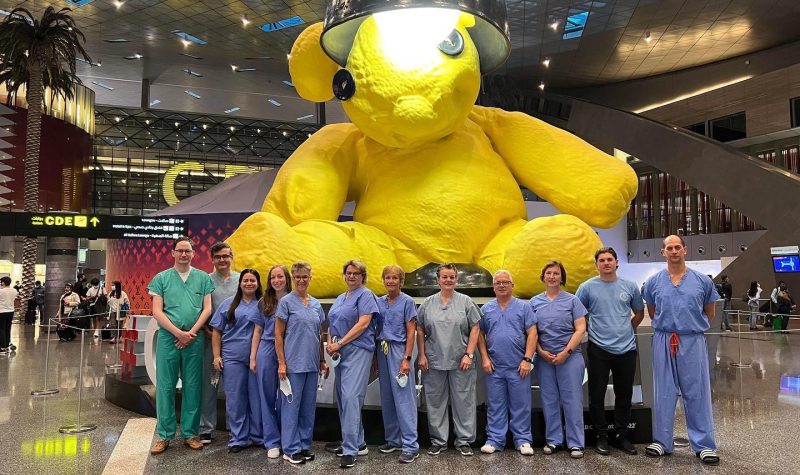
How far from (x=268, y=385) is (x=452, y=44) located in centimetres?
232

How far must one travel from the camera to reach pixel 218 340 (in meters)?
3.48

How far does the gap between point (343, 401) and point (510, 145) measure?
245 cm

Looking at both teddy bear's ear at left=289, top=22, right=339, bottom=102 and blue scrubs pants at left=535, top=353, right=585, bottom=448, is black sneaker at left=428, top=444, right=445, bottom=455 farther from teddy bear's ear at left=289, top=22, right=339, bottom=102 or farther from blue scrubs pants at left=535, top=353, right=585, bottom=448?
teddy bear's ear at left=289, top=22, right=339, bottom=102

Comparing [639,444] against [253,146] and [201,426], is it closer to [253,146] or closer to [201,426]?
[201,426]

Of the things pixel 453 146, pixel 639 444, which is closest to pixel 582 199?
pixel 453 146

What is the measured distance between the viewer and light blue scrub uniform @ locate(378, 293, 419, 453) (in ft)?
10.7

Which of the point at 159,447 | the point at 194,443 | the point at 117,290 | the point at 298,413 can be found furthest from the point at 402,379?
the point at 117,290

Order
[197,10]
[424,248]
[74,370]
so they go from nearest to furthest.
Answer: [424,248] < [74,370] < [197,10]

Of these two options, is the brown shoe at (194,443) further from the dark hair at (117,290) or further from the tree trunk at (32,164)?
the tree trunk at (32,164)

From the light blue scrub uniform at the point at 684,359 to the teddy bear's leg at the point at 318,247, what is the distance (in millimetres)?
1711

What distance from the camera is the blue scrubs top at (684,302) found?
128 inches

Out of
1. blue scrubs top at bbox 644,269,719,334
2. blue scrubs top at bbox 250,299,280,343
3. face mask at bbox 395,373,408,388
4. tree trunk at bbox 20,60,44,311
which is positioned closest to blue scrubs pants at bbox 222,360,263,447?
blue scrubs top at bbox 250,299,280,343

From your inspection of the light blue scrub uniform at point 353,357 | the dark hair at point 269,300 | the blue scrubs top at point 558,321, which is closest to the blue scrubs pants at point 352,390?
the light blue scrub uniform at point 353,357

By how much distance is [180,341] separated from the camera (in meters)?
3.36
